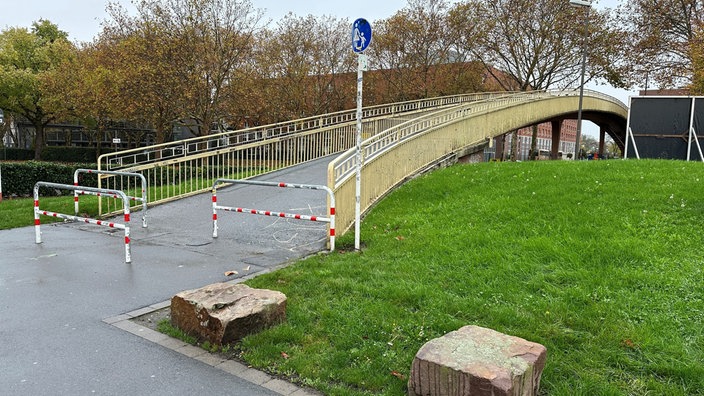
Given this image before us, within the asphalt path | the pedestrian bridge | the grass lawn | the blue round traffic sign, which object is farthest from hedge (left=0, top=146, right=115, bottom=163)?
the grass lawn

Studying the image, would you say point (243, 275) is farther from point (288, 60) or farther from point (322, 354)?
point (288, 60)

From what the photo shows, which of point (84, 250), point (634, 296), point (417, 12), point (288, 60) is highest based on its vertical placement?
point (417, 12)

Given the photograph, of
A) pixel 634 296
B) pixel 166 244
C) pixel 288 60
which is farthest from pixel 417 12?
pixel 634 296

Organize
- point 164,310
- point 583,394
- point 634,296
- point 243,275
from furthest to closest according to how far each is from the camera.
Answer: point 243,275 → point 164,310 → point 634,296 → point 583,394

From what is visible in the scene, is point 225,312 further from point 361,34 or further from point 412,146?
point 412,146

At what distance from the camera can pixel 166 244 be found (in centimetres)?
789

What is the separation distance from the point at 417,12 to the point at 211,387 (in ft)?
101

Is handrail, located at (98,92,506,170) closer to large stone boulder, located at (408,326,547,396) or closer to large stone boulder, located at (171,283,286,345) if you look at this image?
large stone boulder, located at (171,283,286,345)

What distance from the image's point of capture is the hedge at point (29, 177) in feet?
45.3

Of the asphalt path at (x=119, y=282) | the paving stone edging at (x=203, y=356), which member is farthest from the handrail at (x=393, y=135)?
the paving stone edging at (x=203, y=356)

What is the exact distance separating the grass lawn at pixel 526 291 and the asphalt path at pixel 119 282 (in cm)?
75

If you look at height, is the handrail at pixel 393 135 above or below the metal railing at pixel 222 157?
above

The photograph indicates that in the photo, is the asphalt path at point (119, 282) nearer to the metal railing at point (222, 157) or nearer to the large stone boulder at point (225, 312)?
the large stone boulder at point (225, 312)

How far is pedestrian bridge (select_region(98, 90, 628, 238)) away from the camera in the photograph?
9.40 metres
